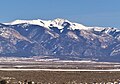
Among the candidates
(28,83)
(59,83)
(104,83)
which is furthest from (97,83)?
(28,83)

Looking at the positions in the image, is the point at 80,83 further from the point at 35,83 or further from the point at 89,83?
the point at 35,83

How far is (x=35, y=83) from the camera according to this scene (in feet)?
218

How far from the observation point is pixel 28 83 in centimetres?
6425

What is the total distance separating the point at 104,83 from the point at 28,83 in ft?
38.4

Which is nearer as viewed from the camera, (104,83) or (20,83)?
(20,83)

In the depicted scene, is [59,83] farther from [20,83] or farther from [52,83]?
[20,83]

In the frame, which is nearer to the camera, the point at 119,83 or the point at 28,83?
the point at 28,83

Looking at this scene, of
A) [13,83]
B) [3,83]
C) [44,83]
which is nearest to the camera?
[3,83]

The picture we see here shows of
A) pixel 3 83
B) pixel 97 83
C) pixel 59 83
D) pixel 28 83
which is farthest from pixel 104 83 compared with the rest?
pixel 3 83

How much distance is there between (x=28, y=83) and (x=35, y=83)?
7.20ft

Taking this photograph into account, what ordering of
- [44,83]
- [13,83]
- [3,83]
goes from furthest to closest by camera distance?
[44,83] → [13,83] → [3,83]

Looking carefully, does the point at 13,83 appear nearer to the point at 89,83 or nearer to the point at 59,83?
the point at 59,83

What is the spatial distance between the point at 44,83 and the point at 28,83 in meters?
4.33

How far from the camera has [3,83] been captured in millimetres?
60125
